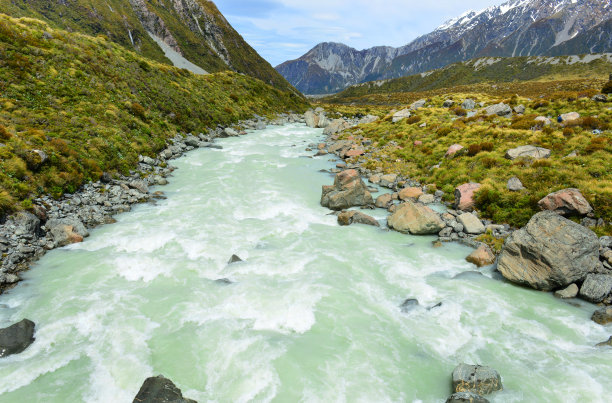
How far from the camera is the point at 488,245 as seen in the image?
15.8m

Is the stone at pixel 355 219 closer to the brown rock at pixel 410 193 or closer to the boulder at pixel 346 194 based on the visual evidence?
the boulder at pixel 346 194

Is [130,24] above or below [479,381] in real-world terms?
above

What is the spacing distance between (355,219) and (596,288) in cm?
1173

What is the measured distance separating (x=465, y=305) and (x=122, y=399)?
40.3 ft

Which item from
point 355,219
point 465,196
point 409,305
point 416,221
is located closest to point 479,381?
point 409,305

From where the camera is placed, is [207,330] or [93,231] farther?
[93,231]

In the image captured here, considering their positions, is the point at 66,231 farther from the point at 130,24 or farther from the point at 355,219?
the point at 130,24

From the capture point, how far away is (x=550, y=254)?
12.0 meters

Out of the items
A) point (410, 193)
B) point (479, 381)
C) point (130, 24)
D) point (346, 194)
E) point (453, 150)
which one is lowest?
point (479, 381)

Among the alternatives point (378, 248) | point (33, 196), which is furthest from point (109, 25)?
point (378, 248)

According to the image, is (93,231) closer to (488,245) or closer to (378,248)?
(378,248)

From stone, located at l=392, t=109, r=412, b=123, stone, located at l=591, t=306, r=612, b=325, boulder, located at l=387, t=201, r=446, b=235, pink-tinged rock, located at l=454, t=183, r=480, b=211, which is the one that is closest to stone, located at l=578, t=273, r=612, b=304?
stone, located at l=591, t=306, r=612, b=325

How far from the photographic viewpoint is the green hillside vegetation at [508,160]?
699 inches

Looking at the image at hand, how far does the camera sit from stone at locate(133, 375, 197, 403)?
22.9ft
